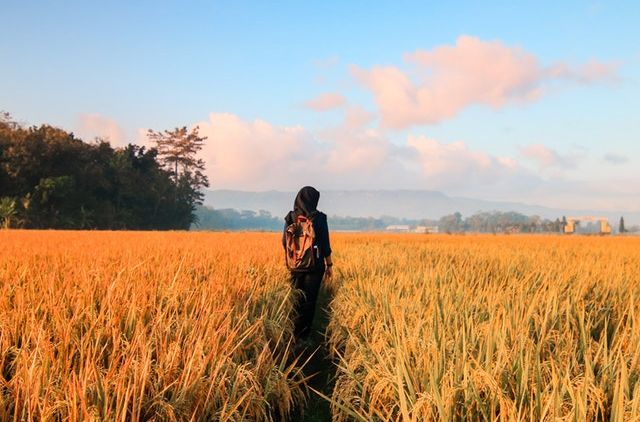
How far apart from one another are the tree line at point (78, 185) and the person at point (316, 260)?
29847 mm

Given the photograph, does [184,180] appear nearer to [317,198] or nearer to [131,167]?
[131,167]

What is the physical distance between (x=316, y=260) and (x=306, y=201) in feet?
2.54

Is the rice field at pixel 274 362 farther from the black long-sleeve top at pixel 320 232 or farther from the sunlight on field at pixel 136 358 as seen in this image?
the black long-sleeve top at pixel 320 232

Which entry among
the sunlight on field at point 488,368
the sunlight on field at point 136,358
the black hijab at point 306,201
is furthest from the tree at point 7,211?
the sunlight on field at point 488,368

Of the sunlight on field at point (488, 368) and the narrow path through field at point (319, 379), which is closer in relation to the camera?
the sunlight on field at point (488, 368)

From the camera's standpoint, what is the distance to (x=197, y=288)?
4.45 metres

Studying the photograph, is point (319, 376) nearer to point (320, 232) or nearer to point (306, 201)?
point (320, 232)

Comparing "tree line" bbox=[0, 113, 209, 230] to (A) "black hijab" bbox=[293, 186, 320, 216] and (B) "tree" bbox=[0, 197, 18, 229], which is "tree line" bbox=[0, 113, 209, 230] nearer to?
(B) "tree" bbox=[0, 197, 18, 229]

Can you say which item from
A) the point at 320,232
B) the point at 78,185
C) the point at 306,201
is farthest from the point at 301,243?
the point at 78,185

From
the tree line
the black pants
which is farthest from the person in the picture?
the tree line

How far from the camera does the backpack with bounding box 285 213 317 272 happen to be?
5.64 m

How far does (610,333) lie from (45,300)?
4.79 meters

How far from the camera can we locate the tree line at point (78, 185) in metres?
35.5

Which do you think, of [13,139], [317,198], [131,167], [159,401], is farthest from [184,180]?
[159,401]
